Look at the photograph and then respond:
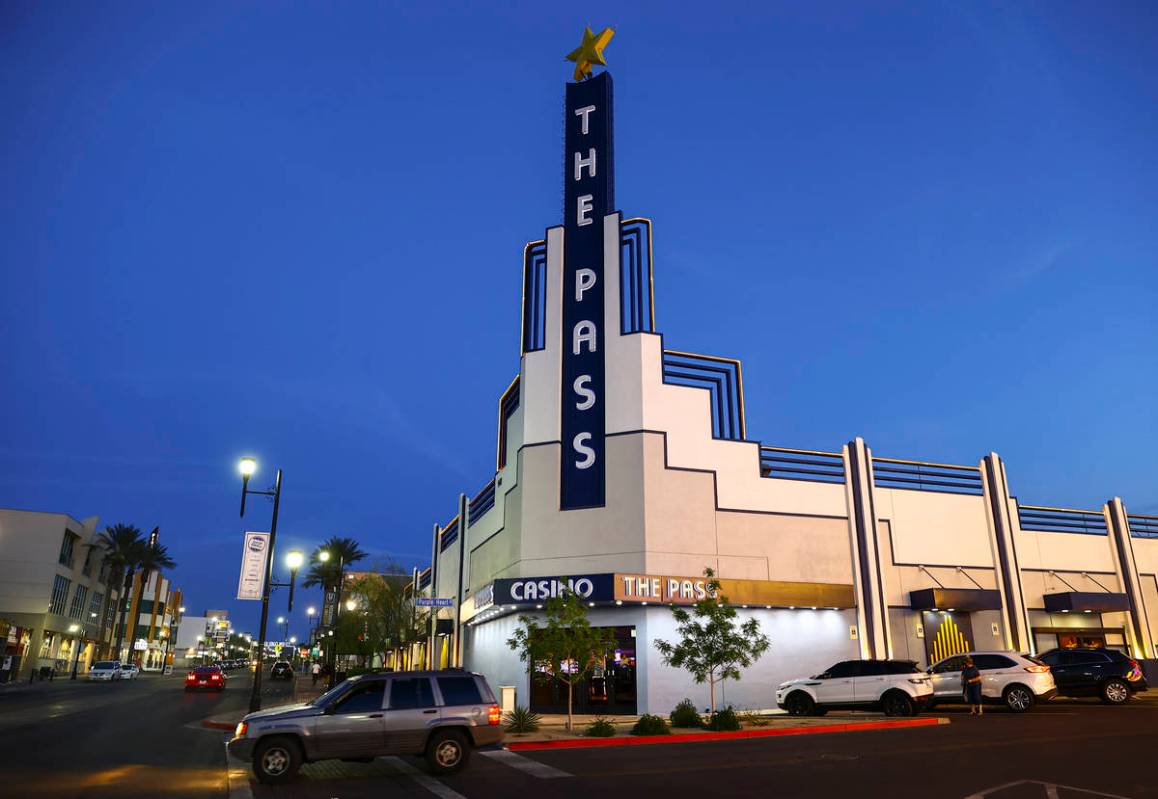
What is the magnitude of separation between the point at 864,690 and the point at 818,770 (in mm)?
11356

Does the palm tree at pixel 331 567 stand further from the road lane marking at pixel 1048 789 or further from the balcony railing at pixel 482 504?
the road lane marking at pixel 1048 789

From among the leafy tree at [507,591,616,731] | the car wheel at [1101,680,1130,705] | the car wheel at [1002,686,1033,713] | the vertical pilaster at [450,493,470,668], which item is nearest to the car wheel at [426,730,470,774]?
Result: the leafy tree at [507,591,616,731]

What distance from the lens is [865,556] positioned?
30828 mm

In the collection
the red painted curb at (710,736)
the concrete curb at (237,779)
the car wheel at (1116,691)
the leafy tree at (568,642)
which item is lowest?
the concrete curb at (237,779)

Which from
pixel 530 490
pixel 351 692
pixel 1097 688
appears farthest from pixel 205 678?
pixel 1097 688

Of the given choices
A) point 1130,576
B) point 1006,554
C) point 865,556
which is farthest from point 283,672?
point 1130,576

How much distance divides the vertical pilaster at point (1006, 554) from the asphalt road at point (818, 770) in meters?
15.1

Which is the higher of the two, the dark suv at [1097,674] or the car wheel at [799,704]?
the dark suv at [1097,674]

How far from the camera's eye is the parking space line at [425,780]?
37.9 feet

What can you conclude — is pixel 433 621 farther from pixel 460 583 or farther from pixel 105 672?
pixel 105 672

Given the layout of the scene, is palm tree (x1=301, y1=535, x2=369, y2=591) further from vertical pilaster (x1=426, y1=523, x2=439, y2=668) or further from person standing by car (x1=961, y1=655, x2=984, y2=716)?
person standing by car (x1=961, y1=655, x2=984, y2=716)

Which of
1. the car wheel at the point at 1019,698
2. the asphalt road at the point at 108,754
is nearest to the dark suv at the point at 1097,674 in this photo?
the car wheel at the point at 1019,698

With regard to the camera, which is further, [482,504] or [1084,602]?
[482,504]

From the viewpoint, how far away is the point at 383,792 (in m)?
11.8
